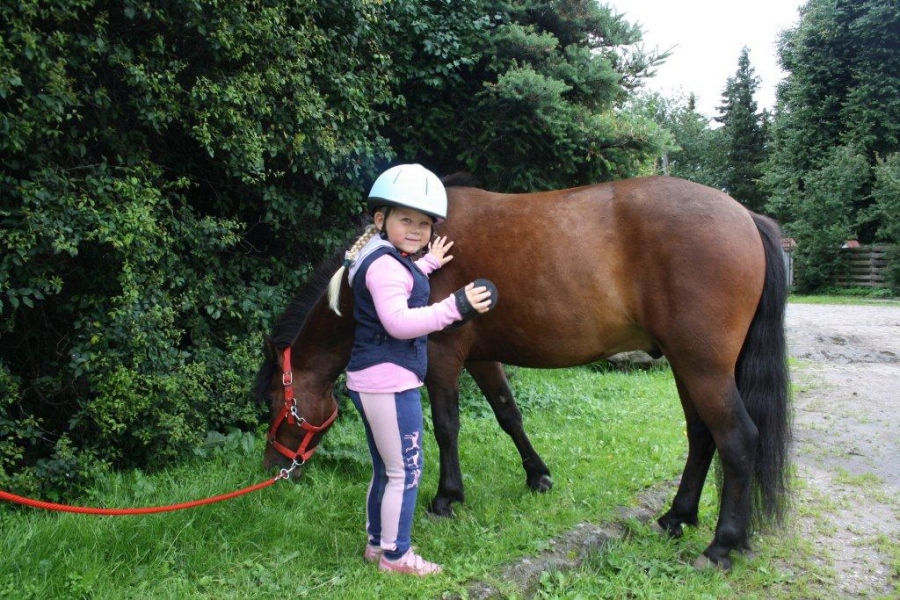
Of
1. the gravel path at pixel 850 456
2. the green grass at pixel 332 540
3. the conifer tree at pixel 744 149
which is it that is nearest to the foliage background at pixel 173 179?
the green grass at pixel 332 540

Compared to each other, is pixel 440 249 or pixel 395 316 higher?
pixel 440 249

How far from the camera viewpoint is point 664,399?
6.78 meters

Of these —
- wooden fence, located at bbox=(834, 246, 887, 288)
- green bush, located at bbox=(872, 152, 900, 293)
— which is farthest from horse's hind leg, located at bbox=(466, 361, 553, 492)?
wooden fence, located at bbox=(834, 246, 887, 288)

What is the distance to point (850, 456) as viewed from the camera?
4953 mm

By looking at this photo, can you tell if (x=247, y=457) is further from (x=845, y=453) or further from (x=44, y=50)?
(x=845, y=453)

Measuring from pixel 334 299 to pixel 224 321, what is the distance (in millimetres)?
Answer: 1989

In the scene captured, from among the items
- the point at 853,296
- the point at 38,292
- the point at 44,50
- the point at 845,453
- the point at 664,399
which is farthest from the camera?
the point at 853,296

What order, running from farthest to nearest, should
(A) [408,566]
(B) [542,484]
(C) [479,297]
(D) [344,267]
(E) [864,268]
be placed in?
1. (E) [864,268]
2. (B) [542,484]
3. (D) [344,267]
4. (A) [408,566]
5. (C) [479,297]

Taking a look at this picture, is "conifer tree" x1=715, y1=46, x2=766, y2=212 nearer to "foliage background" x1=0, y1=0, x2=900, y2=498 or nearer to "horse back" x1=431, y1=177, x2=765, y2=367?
"foliage background" x1=0, y1=0, x2=900, y2=498

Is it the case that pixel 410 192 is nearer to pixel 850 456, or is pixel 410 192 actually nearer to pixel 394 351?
pixel 394 351

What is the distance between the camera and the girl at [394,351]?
2670mm

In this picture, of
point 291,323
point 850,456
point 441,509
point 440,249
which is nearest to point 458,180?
point 440,249

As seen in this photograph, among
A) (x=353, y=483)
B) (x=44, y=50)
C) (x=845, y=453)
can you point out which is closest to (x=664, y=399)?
(x=845, y=453)

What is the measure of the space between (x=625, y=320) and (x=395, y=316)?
1.34 m
